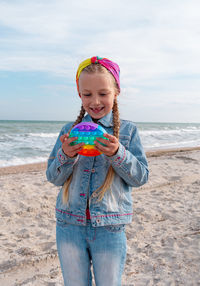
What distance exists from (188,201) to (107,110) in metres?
4.00

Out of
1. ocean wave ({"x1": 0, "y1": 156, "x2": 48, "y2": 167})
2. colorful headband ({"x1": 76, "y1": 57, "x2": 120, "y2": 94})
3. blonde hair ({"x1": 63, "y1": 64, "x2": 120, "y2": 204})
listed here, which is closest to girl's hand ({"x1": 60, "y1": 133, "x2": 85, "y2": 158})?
blonde hair ({"x1": 63, "y1": 64, "x2": 120, "y2": 204})

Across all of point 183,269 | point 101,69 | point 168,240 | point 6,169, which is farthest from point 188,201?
point 6,169

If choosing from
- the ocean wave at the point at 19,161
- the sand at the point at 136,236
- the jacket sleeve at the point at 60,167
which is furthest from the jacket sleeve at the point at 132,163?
the ocean wave at the point at 19,161

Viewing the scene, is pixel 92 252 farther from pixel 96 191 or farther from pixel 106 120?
pixel 106 120

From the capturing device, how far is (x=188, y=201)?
5246mm

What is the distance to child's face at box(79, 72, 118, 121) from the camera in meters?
1.72

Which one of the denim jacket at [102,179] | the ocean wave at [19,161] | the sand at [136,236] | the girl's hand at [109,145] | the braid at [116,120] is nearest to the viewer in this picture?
the girl's hand at [109,145]

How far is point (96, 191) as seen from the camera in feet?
5.80

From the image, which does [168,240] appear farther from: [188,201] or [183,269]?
[188,201]

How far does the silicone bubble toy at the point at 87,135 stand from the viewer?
165cm

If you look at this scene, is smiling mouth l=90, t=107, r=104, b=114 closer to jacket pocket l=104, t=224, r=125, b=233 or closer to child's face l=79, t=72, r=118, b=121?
child's face l=79, t=72, r=118, b=121

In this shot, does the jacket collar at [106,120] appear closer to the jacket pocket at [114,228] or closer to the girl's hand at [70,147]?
the girl's hand at [70,147]

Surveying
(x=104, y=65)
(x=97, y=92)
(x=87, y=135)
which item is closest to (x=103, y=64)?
(x=104, y=65)

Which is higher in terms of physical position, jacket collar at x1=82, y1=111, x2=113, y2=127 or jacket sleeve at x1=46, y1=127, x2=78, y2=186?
jacket collar at x1=82, y1=111, x2=113, y2=127
